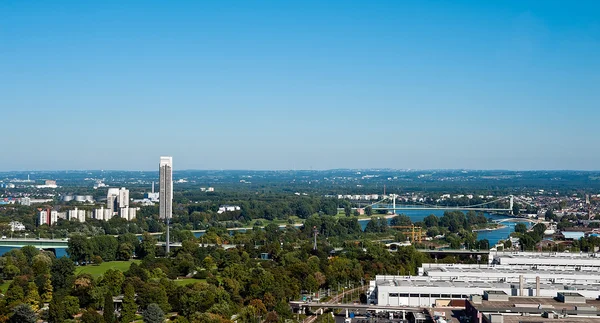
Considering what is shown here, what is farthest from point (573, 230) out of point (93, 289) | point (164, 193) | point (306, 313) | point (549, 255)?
point (93, 289)

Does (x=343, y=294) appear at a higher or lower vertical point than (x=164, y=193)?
lower

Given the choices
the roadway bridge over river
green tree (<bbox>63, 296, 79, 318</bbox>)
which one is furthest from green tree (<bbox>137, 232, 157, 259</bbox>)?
green tree (<bbox>63, 296, 79, 318</bbox>)

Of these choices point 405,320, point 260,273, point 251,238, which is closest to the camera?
point 405,320

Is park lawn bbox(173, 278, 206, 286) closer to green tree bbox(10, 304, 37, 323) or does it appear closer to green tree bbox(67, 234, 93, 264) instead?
green tree bbox(67, 234, 93, 264)

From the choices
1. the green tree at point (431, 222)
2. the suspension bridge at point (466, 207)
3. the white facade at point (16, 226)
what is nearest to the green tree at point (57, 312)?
the white facade at point (16, 226)

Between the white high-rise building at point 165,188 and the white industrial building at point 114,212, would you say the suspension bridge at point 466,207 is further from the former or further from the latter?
the white high-rise building at point 165,188

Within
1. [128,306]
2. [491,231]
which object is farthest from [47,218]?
[128,306]

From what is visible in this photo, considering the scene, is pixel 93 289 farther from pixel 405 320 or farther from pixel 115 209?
pixel 115 209
